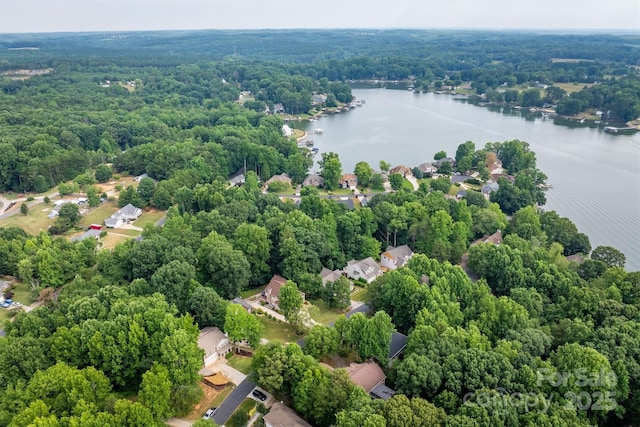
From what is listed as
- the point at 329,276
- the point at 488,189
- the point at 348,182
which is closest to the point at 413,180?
the point at 348,182

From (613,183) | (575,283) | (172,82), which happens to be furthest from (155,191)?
(172,82)

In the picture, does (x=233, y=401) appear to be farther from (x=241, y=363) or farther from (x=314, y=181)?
(x=314, y=181)

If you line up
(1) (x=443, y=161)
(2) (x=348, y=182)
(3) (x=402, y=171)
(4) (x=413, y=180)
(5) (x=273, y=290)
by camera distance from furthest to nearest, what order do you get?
(1) (x=443, y=161), (4) (x=413, y=180), (3) (x=402, y=171), (2) (x=348, y=182), (5) (x=273, y=290)

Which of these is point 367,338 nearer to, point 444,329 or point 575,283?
point 444,329

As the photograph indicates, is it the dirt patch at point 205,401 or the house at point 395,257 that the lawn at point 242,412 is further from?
the house at point 395,257

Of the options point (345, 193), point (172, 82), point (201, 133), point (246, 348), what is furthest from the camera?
point (172, 82)

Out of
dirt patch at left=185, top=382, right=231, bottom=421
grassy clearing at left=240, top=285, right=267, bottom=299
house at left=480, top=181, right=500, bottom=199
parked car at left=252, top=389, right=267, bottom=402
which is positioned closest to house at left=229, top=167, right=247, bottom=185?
grassy clearing at left=240, top=285, right=267, bottom=299

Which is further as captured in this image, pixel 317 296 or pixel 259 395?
pixel 317 296
